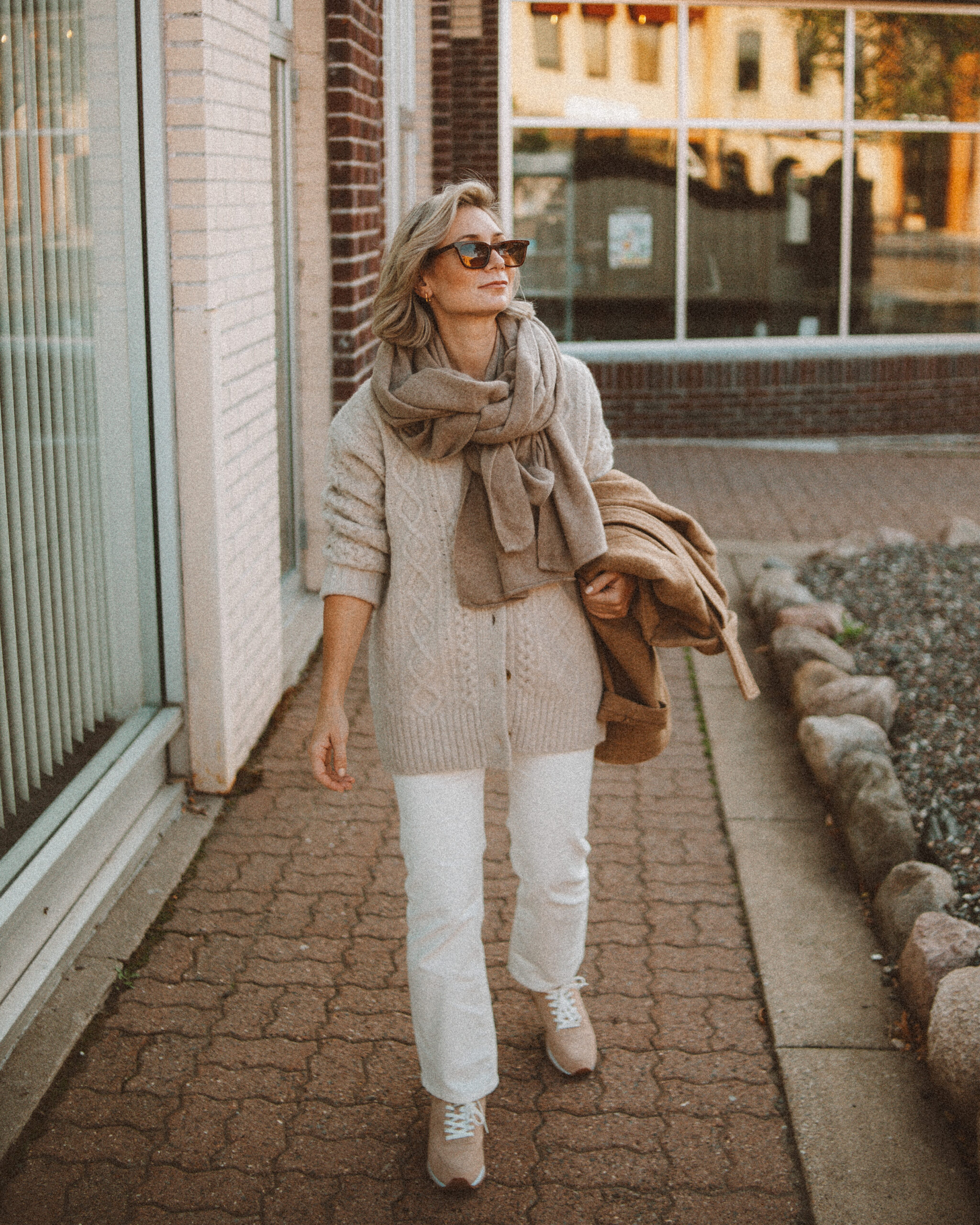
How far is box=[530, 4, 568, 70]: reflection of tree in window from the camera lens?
12055mm

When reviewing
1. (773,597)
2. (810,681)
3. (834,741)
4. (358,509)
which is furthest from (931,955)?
(773,597)

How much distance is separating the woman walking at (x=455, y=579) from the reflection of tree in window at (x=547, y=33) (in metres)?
9.89

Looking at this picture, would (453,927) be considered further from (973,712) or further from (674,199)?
(674,199)

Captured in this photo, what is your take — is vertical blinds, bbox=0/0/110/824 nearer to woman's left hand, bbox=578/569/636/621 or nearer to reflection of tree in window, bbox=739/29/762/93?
woman's left hand, bbox=578/569/636/621

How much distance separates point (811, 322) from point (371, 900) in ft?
32.9

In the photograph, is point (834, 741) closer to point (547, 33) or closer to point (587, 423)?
point (587, 423)

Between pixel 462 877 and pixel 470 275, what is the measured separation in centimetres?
122

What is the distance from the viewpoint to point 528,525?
294 cm

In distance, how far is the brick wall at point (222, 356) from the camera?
14.6 ft

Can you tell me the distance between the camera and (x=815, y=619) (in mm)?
6516

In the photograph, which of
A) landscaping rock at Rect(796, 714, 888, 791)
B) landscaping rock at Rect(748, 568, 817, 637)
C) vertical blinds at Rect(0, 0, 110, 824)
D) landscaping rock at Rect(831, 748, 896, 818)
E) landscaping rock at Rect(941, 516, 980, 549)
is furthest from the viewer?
landscaping rock at Rect(941, 516, 980, 549)

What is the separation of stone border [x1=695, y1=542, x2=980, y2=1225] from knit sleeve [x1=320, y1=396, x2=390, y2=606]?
1.58 m

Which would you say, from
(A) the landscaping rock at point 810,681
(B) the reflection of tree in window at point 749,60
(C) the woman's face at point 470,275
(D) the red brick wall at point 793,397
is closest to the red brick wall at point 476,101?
(D) the red brick wall at point 793,397

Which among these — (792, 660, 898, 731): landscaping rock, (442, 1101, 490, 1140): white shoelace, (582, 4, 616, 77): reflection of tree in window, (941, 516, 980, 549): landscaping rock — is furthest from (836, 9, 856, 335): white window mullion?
(442, 1101, 490, 1140): white shoelace
